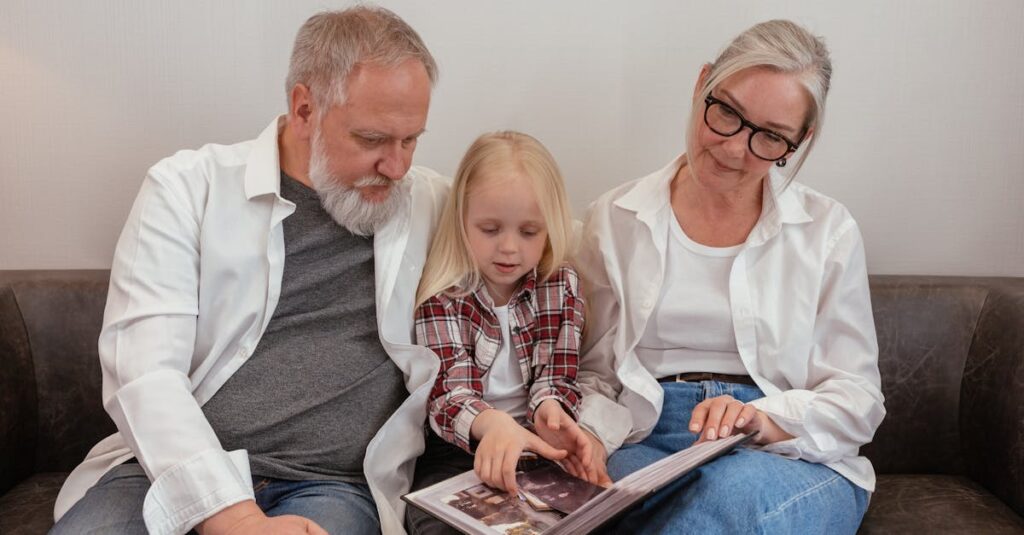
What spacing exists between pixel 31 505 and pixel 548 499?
119 cm

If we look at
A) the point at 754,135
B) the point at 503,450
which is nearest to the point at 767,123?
the point at 754,135

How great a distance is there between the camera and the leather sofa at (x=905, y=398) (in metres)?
1.96

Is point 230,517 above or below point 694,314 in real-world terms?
below

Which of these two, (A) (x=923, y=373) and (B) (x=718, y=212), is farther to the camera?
(A) (x=923, y=373)

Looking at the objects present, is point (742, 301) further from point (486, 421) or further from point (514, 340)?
point (486, 421)

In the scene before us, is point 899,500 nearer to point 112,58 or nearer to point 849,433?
point 849,433

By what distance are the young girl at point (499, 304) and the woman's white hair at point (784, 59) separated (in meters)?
0.42

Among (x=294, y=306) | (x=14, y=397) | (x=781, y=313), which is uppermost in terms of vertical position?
(x=781, y=313)

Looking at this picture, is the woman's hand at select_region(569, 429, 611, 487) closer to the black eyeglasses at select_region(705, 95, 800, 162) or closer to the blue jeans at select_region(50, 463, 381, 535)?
the blue jeans at select_region(50, 463, 381, 535)

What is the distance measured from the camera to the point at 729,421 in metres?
1.67

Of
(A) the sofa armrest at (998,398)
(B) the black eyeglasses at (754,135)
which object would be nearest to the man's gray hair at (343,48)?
(B) the black eyeglasses at (754,135)

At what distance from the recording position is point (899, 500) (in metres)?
2.02

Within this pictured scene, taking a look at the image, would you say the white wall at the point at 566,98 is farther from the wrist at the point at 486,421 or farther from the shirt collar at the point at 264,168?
the wrist at the point at 486,421

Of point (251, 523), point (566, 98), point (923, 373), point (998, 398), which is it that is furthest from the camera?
point (566, 98)
